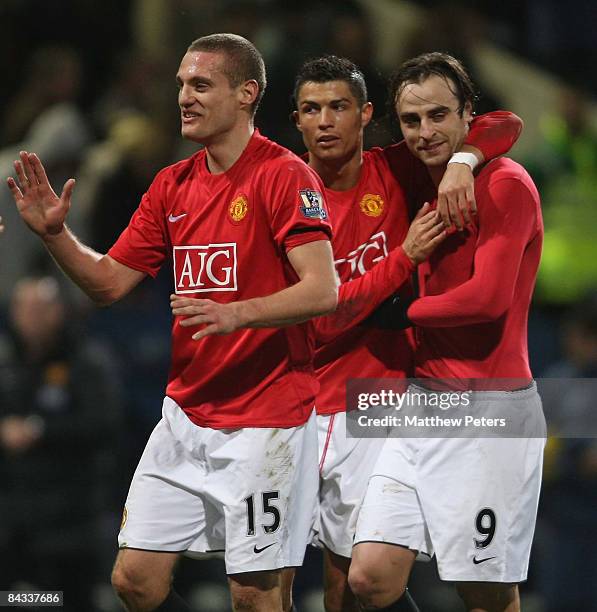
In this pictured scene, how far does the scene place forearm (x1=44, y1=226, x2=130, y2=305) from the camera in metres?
3.89

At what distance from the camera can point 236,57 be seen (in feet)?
12.5

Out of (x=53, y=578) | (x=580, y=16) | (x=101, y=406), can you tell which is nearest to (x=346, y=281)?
(x=101, y=406)

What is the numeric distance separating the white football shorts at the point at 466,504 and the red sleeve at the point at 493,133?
73cm

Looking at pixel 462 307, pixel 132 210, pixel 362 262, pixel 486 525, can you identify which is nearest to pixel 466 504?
pixel 486 525

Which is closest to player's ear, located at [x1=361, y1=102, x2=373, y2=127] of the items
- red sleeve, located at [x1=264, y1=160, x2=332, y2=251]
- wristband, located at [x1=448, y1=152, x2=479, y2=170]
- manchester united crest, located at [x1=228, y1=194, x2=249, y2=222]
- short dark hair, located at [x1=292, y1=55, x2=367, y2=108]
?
short dark hair, located at [x1=292, y1=55, x2=367, y2=108]

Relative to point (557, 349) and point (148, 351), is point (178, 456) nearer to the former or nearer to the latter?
point (148, 351)

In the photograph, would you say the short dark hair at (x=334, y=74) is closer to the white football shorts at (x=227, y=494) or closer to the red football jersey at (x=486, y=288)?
the red football jersey at (x=486, y=288)

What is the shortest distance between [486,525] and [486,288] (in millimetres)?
700

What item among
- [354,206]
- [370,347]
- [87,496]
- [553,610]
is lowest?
[553,610]

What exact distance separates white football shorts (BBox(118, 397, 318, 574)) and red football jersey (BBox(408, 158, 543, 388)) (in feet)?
1.51

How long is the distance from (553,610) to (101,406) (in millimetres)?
2162

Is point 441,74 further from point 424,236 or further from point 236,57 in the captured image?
point 236,57

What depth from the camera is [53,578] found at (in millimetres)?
5664

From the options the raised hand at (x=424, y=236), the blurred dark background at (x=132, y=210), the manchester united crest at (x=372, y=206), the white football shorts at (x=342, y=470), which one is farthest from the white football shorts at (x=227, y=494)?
the blurred dark background at (x=132, y=210)
